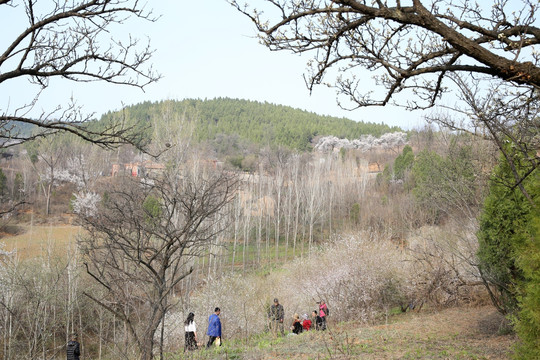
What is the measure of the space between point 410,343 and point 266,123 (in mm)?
96311

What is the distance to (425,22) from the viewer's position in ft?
11.5

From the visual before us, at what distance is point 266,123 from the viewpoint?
102 meters

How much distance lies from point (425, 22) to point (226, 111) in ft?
358

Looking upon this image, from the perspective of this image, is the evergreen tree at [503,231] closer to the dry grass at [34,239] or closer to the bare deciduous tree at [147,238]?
the bare deciduous tree at [147,238]

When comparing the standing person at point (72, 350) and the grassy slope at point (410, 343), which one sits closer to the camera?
the grassy slope at point (410, 343)

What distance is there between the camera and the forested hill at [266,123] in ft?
284

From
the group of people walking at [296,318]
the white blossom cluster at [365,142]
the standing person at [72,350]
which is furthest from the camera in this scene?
the white blossom cluster at [365,142]

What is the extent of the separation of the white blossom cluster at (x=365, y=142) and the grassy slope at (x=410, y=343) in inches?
2524

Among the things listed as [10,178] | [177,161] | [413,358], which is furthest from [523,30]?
[10,178]

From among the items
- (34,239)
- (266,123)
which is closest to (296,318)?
(34,239)

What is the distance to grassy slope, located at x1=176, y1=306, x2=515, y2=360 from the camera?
646 centimetres

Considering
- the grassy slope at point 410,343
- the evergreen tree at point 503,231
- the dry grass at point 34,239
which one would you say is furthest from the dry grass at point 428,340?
the dry grass at point 34,239

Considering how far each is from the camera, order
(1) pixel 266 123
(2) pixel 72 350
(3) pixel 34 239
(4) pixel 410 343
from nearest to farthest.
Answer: (4) pixel 410 343 → (2) pixel 72 350 → (3) pixel 34 239 → (1) pixel 266 123

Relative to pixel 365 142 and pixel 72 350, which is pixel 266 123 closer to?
pixel 365 142
